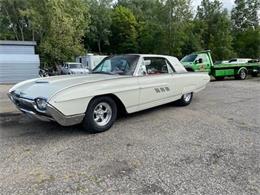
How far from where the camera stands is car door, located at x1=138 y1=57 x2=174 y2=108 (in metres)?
5.61

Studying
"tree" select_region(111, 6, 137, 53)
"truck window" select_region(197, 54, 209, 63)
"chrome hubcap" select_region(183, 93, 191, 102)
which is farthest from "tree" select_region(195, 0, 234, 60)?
"chrome hubcap" select_region(183, 93, 191, 102)

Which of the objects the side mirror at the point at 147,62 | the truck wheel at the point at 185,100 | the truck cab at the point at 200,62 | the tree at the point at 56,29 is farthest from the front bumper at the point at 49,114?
the tree at the point at 56,29

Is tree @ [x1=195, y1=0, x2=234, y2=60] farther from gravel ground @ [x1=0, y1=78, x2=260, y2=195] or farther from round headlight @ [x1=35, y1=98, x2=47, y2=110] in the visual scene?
round headlight @ [x1=35, y1=98, x2=47, y2=110]

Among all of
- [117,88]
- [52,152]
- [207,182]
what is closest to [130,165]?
[207,182]

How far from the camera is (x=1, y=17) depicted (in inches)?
1431

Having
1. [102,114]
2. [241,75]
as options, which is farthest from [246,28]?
[102,114]

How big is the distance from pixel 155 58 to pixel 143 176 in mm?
3764

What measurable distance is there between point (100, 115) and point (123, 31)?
46100mm

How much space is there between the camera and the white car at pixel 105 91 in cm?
421

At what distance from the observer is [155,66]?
6.31 meters

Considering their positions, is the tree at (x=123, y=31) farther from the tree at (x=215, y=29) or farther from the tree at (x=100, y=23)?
the tree at (x=215, y=29)

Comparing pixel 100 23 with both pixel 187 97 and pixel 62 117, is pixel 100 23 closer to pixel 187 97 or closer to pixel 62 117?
pixel 187 97

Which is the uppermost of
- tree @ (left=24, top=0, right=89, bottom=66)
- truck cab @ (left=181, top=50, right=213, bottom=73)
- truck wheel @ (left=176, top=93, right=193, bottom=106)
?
tree @ (left=24, top=0, right=89, bottom=66)

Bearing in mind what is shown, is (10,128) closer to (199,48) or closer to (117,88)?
(117,88)
